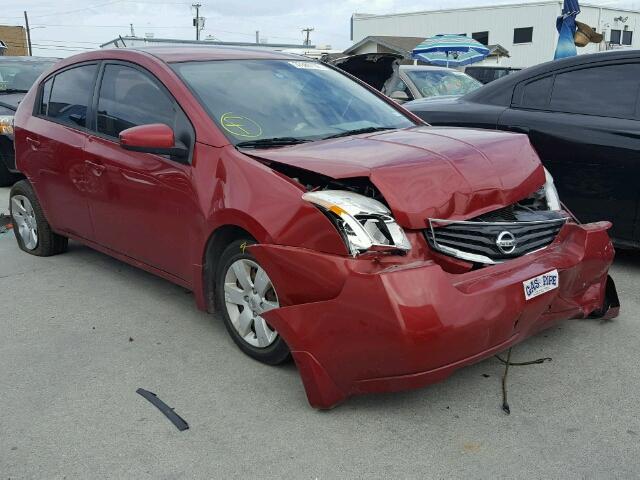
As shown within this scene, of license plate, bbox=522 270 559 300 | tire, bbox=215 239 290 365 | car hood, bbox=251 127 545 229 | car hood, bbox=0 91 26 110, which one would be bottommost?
tire, bbox=215 239 290 365

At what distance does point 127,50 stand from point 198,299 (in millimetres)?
1839

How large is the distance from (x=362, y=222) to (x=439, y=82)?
700 centimetres

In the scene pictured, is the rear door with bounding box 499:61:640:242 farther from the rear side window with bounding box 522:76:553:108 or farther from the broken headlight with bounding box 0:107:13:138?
the broken headlight with bounding box 0:107:13:138

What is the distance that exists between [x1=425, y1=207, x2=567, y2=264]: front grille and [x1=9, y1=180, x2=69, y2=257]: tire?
3780 millimetres

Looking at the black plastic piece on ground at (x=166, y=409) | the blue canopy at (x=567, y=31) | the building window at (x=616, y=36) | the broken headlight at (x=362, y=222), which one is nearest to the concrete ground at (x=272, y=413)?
the black plastic piece on ground at (x=166, y=409)

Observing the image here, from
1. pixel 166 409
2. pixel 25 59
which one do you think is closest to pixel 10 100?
pixel 25 59

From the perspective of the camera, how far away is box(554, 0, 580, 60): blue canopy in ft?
34.4

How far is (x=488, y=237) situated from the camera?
3129 millimetres

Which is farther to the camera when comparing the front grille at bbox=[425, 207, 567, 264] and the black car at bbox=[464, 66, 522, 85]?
the black car at bbox=[464, 66, 522, 85]

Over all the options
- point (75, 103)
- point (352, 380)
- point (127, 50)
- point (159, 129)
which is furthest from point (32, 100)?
point (352, 380)

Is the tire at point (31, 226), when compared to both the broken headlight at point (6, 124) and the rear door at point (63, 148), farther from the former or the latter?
the broken headlight at point (6, 124)

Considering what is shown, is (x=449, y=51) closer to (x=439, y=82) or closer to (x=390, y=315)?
(x=439, y=82)

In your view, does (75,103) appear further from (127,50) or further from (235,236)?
(235,236)

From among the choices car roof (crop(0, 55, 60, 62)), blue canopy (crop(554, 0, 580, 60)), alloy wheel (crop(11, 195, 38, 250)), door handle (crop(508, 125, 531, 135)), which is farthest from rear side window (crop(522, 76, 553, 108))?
car roof (crop(0, 55, 60, 62))
